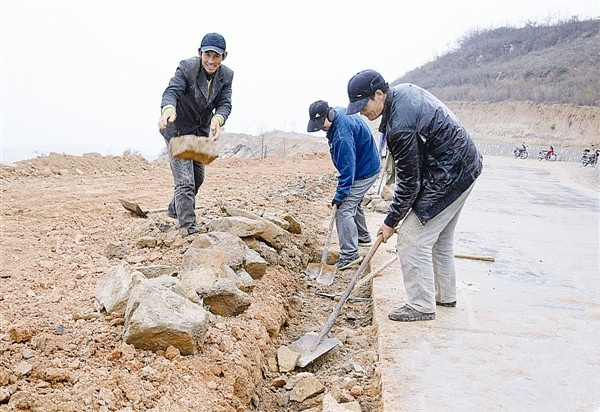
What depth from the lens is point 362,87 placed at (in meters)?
3.32

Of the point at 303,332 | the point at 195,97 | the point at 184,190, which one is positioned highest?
the point at 195,97

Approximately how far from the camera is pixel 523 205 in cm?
884

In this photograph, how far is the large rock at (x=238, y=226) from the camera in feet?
14.5

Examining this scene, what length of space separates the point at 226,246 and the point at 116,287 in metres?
1.02

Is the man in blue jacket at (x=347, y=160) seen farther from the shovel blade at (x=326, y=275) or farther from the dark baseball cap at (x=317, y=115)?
the shovel blade at (x=326, y=275)

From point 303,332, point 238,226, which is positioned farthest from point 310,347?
point 238,226

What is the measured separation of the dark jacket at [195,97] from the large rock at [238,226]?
2.75 ft

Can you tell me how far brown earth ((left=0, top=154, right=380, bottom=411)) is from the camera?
2393 millimetres

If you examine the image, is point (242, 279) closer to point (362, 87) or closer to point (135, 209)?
point (362, 87)

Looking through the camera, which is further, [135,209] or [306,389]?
[135,209]

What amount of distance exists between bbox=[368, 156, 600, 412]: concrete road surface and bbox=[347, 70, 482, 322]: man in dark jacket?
339 millimetres

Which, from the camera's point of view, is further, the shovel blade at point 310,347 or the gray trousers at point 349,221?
the gray trousers at point 349,221

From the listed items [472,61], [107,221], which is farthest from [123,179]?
[472,61]

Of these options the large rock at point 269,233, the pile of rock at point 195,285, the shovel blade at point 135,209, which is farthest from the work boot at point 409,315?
the shovel blade at point 135,209
